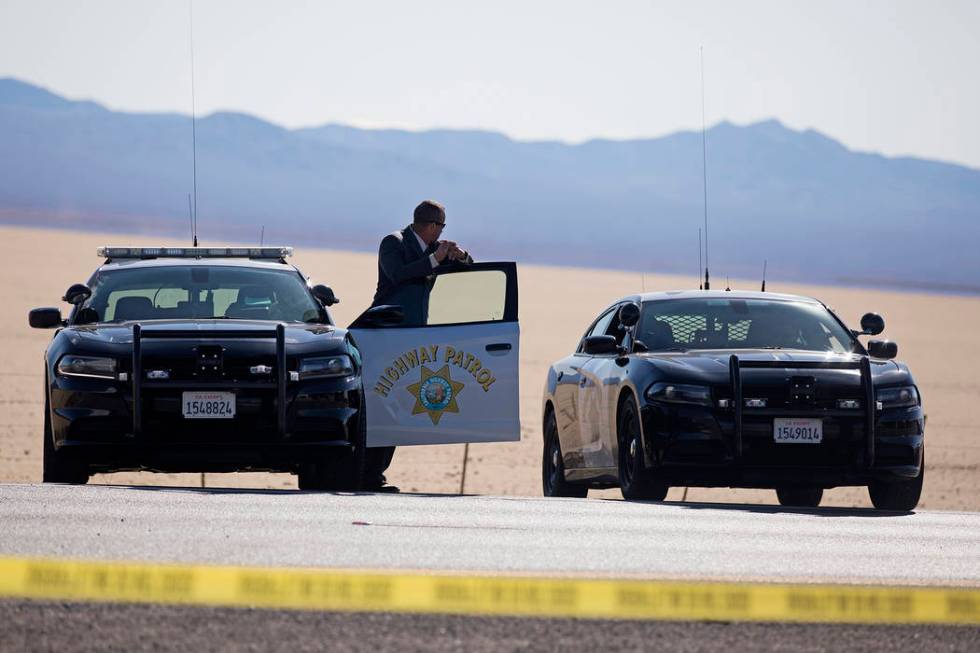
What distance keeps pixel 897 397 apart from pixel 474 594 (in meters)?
6.20

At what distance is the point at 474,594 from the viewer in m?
7.27

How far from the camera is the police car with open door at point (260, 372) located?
11.9 metres

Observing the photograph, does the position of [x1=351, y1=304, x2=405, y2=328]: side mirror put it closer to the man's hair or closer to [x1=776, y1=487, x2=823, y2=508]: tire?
the man's hair

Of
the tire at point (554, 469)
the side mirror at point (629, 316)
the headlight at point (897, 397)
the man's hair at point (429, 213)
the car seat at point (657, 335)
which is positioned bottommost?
the tire at point (554, 469)

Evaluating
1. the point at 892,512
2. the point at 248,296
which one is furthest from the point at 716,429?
the point at 248,296

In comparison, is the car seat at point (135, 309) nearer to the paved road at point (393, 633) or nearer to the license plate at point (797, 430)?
the license plate at point (797, 430)

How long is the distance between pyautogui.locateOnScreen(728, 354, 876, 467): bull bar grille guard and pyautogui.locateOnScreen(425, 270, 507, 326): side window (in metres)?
1.97

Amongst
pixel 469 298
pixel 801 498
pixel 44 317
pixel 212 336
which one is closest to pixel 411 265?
pixel 469 298

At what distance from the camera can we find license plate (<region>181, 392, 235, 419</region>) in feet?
39.0

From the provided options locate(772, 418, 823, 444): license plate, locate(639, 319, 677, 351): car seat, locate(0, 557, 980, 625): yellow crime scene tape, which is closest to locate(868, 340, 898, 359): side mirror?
locate(772, 418, 823, 444): license plate

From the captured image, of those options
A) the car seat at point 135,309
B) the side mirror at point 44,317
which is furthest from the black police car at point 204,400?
the car seat at point 135,309

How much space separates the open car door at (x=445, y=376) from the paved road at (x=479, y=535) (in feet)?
6.31

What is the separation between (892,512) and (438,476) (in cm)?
958

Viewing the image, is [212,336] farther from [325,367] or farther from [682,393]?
[682,393]
